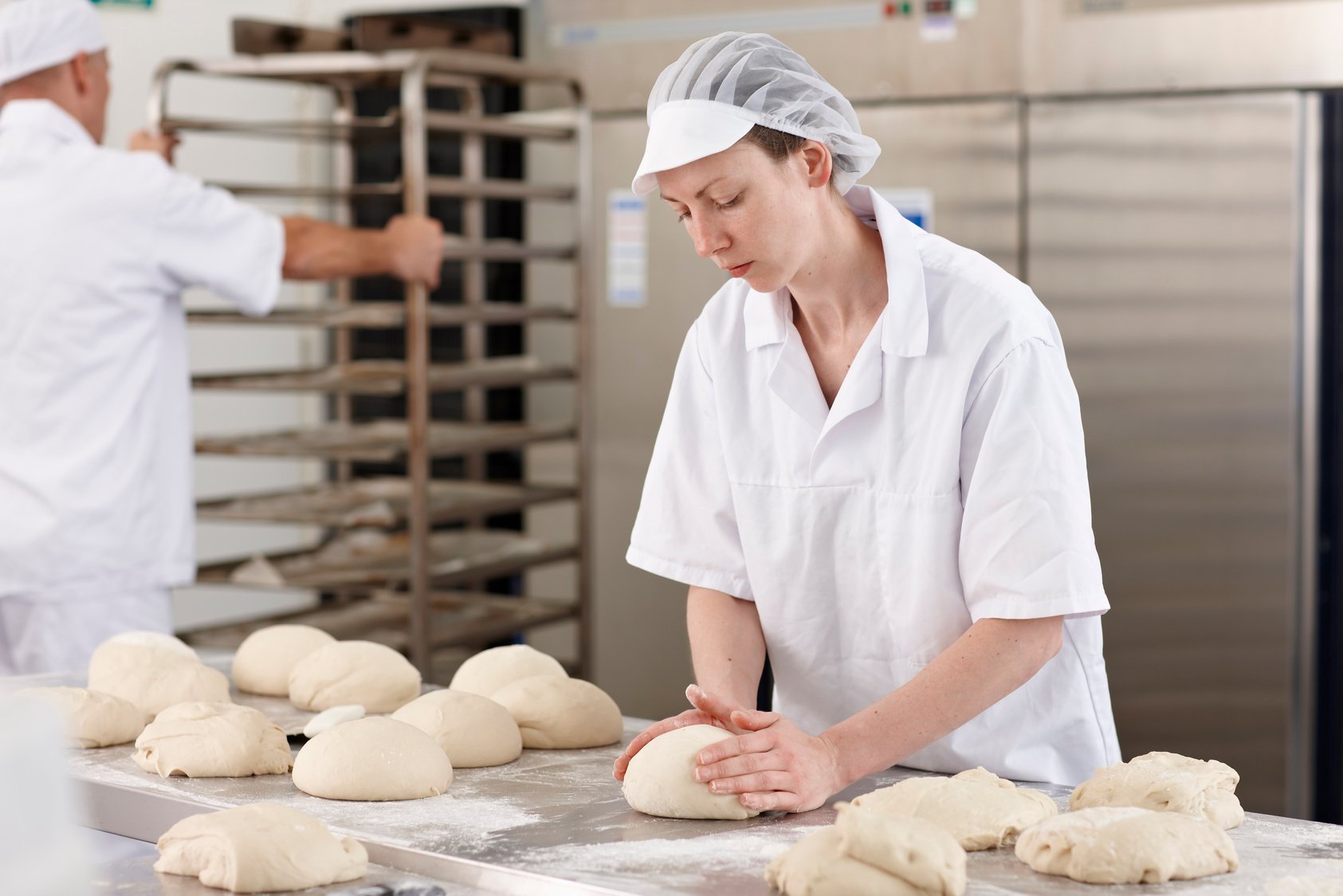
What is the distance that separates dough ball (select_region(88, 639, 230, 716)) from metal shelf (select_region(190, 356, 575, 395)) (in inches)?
55.8

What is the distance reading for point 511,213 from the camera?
4.38 m

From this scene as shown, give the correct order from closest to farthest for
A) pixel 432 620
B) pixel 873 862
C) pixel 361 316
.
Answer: pixel 873 862
pixel 361 316
pixel 432 620

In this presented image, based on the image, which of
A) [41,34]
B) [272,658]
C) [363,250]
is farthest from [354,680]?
[41,34]

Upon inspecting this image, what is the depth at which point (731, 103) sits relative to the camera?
1.70 metres

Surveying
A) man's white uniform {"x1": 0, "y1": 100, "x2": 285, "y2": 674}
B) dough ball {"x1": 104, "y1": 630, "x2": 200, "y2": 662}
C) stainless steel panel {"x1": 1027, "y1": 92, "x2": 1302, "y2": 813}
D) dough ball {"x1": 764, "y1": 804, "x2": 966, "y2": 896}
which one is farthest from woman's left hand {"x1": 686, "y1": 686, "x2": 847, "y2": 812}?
stainless steel panel {"x1": 1027, "y1": 92, "x2": 1302, "y2": 813}

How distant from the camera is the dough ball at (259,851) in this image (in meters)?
1.35

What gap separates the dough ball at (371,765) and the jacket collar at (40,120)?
62.9 inches

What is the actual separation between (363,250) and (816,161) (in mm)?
1600

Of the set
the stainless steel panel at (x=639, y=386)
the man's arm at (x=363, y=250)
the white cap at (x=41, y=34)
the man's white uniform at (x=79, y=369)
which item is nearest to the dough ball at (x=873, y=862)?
the man's white uniform at (x=79, y=369)

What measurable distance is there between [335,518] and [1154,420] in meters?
2.01

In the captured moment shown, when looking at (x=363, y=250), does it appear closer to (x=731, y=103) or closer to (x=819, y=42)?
(x=819, y=42)

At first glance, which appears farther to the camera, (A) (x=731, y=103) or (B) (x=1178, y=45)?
(B) (x=1178, y=45)

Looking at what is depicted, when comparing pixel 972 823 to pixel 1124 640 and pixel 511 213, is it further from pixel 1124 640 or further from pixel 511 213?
pixel 511 213

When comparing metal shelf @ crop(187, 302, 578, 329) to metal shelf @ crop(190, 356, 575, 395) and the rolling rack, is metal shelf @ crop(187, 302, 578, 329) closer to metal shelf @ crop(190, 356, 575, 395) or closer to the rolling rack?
the rolling rack
